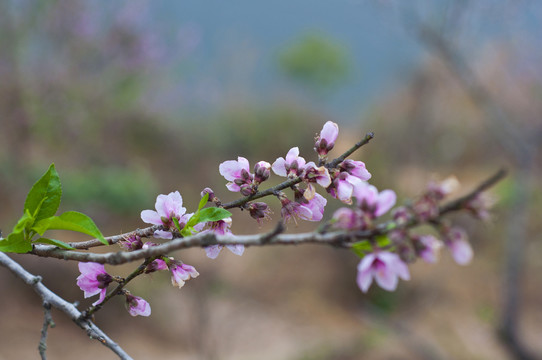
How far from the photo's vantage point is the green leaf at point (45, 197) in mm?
616

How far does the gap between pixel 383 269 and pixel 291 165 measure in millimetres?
182

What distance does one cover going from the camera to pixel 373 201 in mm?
468

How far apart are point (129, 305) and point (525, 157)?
3748 mm

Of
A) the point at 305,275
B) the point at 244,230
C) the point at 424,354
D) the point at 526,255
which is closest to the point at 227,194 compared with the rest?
the point at 244,230

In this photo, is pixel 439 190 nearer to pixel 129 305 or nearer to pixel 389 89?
pixel 129 305

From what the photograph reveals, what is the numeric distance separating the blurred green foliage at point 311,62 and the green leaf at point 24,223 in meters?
12.4

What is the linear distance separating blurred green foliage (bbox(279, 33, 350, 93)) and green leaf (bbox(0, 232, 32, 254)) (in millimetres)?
12399

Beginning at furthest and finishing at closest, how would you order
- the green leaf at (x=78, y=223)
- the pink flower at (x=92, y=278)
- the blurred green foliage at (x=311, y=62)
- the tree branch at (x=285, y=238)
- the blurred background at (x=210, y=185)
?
the blurred green foliage at (x=311, y=62)
the blurred background at (x=210, y=185)
the pink flower at (x=92, y=278)
the green leaf at (x=78, y=223)
the tree branch at (x=285, y=238)

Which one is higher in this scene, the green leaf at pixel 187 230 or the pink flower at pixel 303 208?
the green leaf at pixel 187 230

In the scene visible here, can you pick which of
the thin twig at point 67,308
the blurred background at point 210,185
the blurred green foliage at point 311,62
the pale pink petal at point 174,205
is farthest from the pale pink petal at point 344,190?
the blurred green foliage at point 311,62

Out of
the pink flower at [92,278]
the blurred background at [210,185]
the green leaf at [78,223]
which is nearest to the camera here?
the green leaf at [78,223]

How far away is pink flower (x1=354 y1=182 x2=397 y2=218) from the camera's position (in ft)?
1.53

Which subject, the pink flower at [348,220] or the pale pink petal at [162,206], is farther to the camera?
the pale pink petal at [162,206]

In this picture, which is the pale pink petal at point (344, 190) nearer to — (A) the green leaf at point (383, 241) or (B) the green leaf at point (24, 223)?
(A) the green leaf at point (383, 241)
